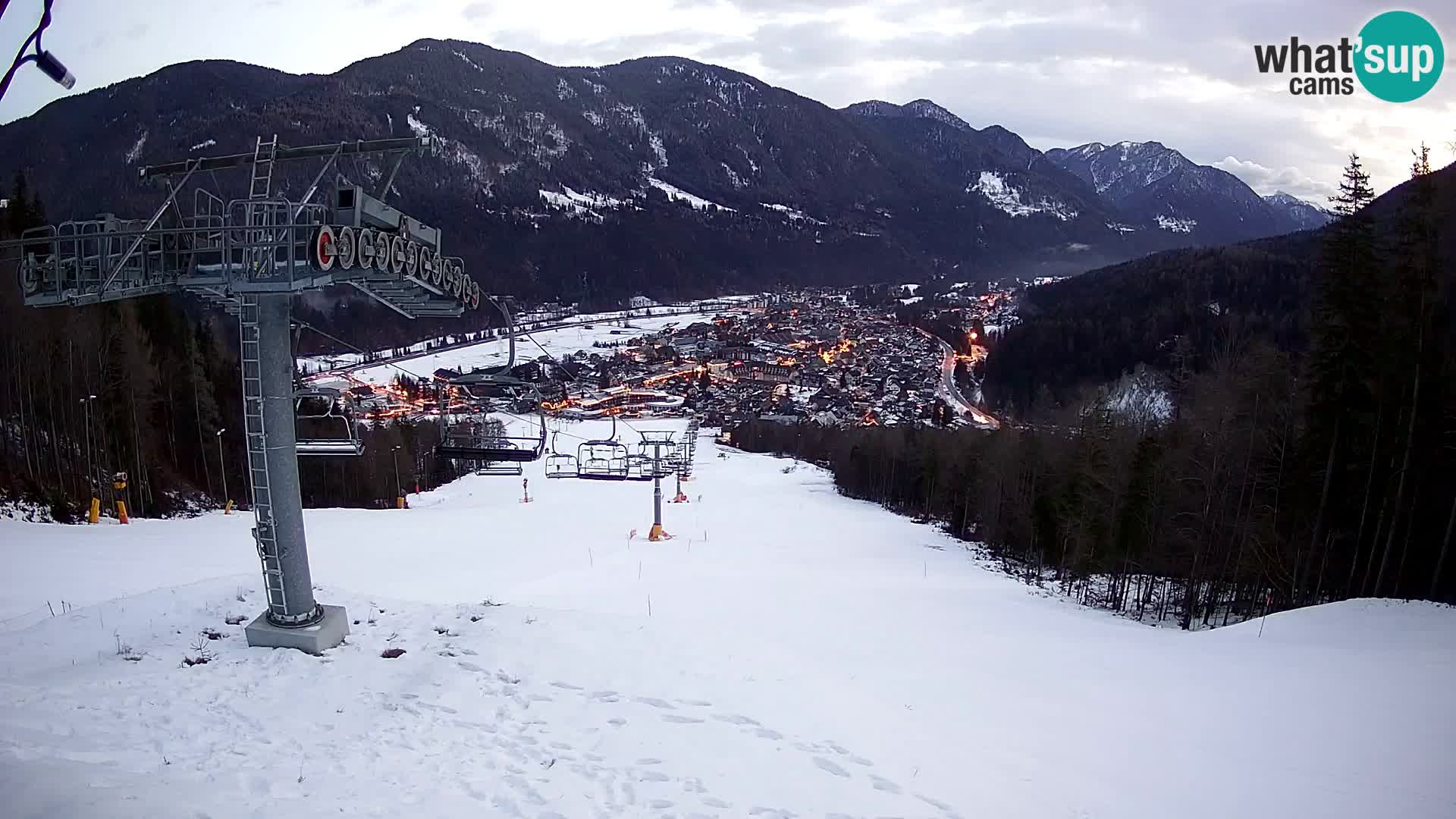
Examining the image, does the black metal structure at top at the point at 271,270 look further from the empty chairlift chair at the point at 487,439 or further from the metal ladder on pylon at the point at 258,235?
the empty chairlift chair at the point at 487,439

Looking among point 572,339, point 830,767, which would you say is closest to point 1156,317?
point 572,339

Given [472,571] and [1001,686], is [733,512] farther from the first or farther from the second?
[1001,686]

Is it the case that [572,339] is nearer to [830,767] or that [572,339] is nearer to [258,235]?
[258,235]

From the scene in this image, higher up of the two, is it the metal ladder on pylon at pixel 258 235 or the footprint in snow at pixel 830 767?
the metal ladder on pylon at pixel 258 235

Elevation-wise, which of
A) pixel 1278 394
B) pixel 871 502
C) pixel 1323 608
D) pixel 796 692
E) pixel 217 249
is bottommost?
pixel 871 502

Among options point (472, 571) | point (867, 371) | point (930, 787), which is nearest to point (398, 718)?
point (930, 787)

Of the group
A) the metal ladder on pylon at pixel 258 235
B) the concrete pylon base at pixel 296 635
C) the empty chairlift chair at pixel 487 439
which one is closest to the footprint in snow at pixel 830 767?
the concrete pylon base at pixel 296 635

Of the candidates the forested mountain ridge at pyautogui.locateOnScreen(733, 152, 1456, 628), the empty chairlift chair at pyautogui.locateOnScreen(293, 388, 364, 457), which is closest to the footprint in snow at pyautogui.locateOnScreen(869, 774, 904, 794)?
the empty chairlift chair at pyautogui.locateOnScreen(293, 388, 364, 457)
